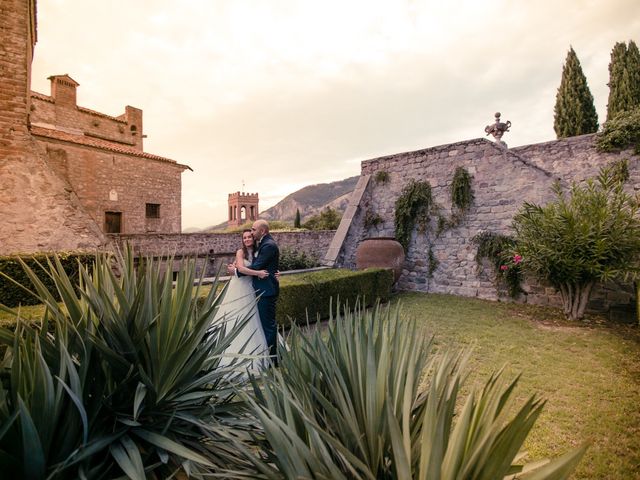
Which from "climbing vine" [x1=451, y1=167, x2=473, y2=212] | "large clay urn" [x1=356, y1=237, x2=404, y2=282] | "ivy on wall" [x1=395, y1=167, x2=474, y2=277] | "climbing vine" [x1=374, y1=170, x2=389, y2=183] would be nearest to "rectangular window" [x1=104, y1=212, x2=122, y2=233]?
"climbing vine" [x1=374, y1=170, x2=389, y2=183]

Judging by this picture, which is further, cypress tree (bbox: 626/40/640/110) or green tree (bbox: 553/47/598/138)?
green tree (bbox: 553/47/598/138)

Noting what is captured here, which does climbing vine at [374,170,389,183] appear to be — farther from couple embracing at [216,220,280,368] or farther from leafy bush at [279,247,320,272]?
couple embracing at [216,220,280,368]

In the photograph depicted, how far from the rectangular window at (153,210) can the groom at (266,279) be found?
16543mm

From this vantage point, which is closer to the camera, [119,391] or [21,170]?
[119,391]

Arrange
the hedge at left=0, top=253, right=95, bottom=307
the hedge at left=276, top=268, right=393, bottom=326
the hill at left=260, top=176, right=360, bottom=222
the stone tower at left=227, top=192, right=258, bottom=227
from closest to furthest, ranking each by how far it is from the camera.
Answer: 1. the hedge at left=0, top=253, right=95, bottom=307
2. the hedge at left=276, top=268, right=393, bottom=326
3. the stone tower at left=227, top=192, right=258, bottom=227
4. the hill at left=260, top=176, right=360, bottom=222

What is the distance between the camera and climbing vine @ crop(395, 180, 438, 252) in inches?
384

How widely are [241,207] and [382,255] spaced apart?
1684 inches

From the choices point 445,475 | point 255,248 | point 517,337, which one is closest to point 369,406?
point 445,475

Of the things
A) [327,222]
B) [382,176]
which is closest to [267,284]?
[382,176]

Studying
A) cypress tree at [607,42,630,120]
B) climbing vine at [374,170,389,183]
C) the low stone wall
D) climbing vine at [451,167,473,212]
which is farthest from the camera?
cypress tree at [607,42,630,120]

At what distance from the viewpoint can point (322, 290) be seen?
6719mm

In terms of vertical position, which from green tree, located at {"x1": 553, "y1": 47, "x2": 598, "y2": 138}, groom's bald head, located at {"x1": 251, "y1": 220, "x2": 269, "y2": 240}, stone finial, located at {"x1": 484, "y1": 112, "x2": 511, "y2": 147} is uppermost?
green tree, located at {"x1": 553, "y1": 47, "x2": 598, "y2": 138}

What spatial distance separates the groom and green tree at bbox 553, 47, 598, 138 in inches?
673

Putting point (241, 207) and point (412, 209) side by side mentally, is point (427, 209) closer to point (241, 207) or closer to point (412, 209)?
point (412, 209)
